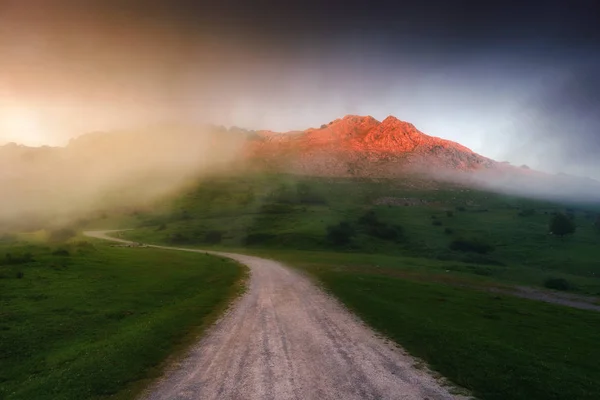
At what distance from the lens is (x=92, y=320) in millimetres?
29500

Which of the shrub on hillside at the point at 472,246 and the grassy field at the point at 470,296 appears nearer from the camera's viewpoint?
the grassy field at the point at 470,296

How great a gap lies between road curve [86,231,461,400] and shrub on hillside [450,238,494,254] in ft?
345

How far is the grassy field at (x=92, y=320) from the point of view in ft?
58.9

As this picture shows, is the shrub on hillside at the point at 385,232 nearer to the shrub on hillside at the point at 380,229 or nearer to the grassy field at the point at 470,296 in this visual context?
the shrub on hillside at the point at 380,229

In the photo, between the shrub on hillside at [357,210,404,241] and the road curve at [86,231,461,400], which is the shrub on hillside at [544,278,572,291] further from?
the shrub on hillside at [357,210,404,241]

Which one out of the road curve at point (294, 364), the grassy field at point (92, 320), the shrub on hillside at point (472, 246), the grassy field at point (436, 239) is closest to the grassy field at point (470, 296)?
the grassy field at point (436, 239)

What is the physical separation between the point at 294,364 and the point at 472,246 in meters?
121

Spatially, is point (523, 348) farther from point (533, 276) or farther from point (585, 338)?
point (533, 276)

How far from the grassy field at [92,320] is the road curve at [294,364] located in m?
2.11

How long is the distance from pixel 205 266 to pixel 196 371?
5024 cm

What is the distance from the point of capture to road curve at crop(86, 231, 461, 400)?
16328 millimetres

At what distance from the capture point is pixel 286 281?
2056 inches

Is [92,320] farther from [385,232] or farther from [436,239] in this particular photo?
[436,239]

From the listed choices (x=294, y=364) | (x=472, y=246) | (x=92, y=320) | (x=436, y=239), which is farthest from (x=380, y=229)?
(x=294, y=364)
